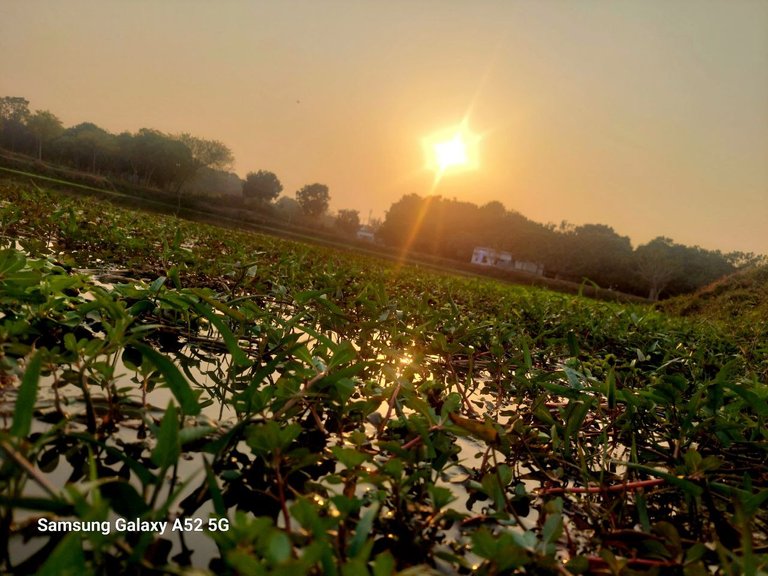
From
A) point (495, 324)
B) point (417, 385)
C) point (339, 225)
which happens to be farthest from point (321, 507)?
point (339, 225)

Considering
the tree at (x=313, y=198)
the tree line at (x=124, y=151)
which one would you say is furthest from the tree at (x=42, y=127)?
the tree at (x=313, y=198)

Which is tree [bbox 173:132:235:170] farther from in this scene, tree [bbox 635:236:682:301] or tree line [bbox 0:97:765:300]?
tree [bbox 635:236:682:301]

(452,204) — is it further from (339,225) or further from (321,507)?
(321,507)

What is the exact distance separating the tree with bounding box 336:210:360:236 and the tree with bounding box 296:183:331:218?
4.76 metres

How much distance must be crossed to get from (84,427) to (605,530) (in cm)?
84

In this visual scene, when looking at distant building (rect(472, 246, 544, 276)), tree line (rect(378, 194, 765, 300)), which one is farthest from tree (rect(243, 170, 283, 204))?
distant building (rect(472, 246, 544, 276))

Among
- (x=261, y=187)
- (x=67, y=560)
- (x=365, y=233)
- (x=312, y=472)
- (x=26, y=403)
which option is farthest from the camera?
(x=365, y=233)

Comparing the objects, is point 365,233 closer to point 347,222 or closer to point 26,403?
point 347,222

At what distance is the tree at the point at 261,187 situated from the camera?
84.4 metres

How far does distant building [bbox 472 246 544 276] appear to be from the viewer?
6850 cm

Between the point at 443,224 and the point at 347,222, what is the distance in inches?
1279

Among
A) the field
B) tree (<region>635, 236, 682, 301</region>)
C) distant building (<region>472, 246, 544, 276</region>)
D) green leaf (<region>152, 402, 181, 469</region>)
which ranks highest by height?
tree (<region>635, 236, 682, 301</region>)

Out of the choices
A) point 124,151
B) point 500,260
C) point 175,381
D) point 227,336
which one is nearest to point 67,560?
point 175,381

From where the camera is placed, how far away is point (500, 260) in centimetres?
7256
